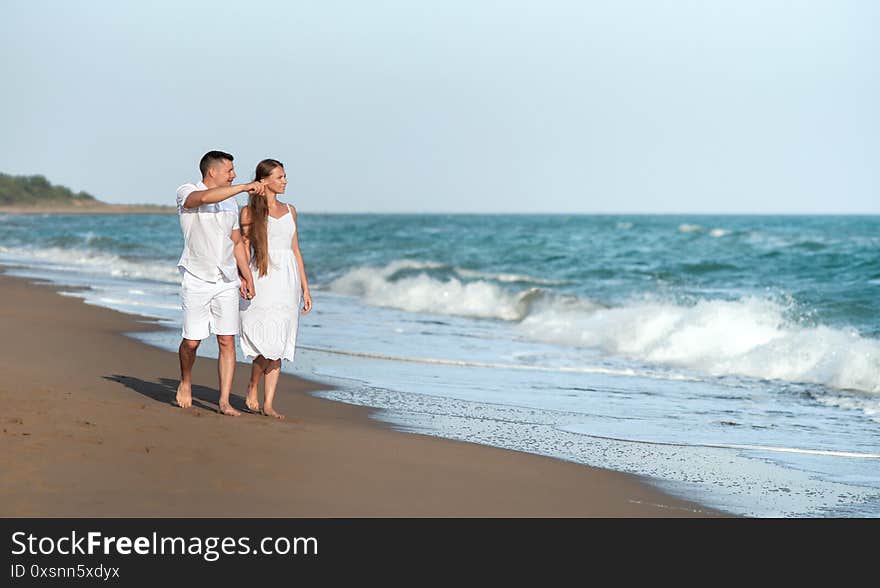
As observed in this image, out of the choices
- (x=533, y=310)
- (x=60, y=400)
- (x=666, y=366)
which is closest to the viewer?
(x=60, y=400)

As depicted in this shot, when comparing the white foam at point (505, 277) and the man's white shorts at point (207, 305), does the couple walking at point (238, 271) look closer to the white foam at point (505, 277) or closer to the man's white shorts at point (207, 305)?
the man's white shorts at point (207, 305)

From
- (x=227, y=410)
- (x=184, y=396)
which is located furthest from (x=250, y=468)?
(x=184, y=396)

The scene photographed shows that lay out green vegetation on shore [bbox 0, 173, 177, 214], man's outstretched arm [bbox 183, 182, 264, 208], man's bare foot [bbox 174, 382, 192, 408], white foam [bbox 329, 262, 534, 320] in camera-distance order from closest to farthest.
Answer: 1. man's outstretched arm [bbox 183, 182, 264, 208]
2. man's bare foot [bbox 174, 382, 192, 408]
3. white foam [bbox 329, 262, 534, 320]
4. green vegetation on shore [bbox 0, 173, 177, 214]

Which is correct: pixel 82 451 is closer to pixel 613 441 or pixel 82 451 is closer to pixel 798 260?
pixel 613 441

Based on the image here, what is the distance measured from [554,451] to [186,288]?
2572 mm

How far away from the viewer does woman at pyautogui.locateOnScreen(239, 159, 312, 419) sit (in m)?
7.19

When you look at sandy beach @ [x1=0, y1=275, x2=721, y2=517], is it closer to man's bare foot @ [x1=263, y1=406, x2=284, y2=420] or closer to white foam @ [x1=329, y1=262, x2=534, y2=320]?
man's bare foot @ [x1=263, y1=406, x2=284, y2=420]

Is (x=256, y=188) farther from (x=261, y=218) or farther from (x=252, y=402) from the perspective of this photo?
(x=252, y=402)

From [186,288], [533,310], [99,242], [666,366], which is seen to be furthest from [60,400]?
[99,242]

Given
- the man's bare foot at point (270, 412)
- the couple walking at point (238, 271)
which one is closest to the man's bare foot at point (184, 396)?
the couple walking at point (238, 271)

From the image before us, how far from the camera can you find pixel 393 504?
5254 mm

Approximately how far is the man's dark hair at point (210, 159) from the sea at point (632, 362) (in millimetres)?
2143

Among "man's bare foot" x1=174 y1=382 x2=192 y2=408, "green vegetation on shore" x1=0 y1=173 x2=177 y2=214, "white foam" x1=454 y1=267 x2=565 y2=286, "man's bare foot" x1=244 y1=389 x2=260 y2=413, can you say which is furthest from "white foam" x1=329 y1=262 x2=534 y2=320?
"green vegetation on shore" x1=0 y1=173 x2=177 y2=214

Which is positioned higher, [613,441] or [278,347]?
[278,347]
